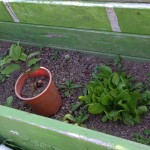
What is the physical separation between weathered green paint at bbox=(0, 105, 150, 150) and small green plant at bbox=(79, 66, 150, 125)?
0.63 meters

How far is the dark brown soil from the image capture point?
236 cm

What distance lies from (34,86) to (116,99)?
0.61 metres

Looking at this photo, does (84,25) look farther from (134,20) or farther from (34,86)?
(34,86)

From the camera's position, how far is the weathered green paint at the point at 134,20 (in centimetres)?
207

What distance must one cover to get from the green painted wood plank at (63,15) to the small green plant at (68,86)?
1.42ft

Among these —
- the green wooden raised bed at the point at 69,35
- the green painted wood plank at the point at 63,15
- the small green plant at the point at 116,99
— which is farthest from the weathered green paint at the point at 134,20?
the small green plant at the point at 116,99

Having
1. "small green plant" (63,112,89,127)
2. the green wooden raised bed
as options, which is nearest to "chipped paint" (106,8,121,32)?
the green wooden raised bed

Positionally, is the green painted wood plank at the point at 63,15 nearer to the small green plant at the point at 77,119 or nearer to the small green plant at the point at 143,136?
the small green plant at the point at 77,119

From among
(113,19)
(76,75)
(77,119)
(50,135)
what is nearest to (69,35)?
(76,75)

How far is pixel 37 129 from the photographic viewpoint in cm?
146

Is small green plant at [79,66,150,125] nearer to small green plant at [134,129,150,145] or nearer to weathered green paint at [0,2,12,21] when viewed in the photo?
small green plant at [134,129,150,145]

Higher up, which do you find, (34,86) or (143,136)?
(34,86)

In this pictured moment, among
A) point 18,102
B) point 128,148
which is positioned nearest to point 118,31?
point 18,102

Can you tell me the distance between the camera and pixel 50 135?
1.45m
